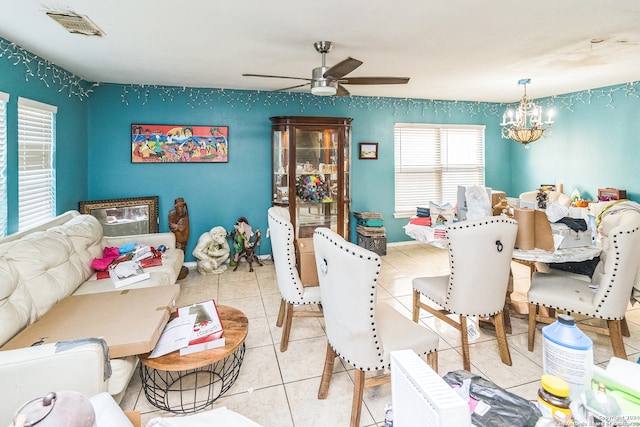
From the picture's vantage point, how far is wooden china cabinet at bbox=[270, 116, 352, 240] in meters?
4.64

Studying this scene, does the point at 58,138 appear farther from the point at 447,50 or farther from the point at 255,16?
the point at 447,50

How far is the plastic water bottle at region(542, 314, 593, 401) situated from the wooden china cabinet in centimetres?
387

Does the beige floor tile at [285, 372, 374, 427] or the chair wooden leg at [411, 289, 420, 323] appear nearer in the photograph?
the beige floor tile at [285, 372, 374, 427]

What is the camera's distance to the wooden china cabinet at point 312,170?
4.64m

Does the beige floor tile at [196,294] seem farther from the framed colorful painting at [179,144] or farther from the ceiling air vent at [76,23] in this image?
the ceiling air vent at [76,23]

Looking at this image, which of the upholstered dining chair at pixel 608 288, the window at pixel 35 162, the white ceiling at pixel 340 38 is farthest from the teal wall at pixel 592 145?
the window at pixel 35 162

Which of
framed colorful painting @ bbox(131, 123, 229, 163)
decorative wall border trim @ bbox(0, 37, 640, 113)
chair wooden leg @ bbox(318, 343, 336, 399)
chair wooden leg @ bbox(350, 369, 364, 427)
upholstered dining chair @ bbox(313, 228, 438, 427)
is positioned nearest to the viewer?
upholstered dining chair @ bbox(313, 228, 438, 427)

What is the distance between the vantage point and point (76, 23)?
2471 millimetres

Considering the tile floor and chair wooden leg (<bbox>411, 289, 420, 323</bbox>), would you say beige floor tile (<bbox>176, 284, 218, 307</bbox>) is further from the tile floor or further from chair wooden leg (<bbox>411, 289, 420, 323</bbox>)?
Answer: chair wooden leg (<bbox>411, 289, 420, 323</bbox>)

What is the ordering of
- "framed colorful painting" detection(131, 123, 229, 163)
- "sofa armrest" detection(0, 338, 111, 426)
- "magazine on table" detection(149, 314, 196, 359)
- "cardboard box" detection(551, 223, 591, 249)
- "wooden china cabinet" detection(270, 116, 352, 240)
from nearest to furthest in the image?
"sofa armrest" detection(0, 338, 111, 426), "magazine on table" detection(149, 314, 196, 359), "cardboard box" detection(551, 223, 591, 249), "framed colorful painting" detection(131, 123, 229, 163), "wooden china cabinet" detection(270, 116, 352, 240)

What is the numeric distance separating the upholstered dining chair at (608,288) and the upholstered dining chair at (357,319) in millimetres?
1117

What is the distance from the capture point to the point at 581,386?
894 mm

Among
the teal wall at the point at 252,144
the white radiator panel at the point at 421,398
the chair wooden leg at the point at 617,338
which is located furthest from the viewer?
the teal wall at the point at 252,144

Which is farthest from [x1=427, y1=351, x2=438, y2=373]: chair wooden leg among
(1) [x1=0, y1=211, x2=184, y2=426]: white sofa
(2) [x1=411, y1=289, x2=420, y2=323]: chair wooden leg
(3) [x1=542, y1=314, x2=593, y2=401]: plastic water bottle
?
(1) [x1=0, y1=211, x2=184, y2=426]: white sofa
